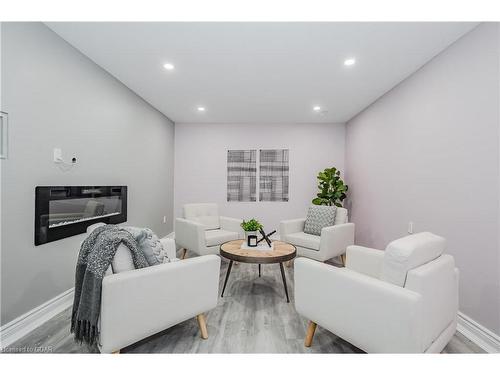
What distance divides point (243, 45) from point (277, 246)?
2104 millimetres

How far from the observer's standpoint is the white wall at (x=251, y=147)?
16.0ft

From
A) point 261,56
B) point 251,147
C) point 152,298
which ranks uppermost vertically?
point 261,56

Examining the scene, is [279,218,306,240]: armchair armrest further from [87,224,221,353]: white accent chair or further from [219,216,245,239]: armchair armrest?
[87,224,221,353]: white accent chair

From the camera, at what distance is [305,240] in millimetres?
3158

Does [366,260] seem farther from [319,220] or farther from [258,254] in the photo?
[319,220]

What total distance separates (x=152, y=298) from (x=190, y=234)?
1.83 m

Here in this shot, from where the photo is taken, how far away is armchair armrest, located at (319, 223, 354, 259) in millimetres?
2980

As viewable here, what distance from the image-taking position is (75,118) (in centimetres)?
232

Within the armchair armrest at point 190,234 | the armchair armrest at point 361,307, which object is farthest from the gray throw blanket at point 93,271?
the armchair armrest at point 190,234

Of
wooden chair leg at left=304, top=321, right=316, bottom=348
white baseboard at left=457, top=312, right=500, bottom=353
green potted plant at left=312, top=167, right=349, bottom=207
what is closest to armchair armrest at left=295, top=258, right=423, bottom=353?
wooden chair leg at left=304, top=321, right=316, bottom=348

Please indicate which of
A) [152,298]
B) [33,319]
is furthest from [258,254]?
[33,319]

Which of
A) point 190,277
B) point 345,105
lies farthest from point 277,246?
point 345,105

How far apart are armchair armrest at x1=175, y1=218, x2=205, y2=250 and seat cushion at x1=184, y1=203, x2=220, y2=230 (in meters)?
0.34

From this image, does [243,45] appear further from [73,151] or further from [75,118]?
[73,151]
